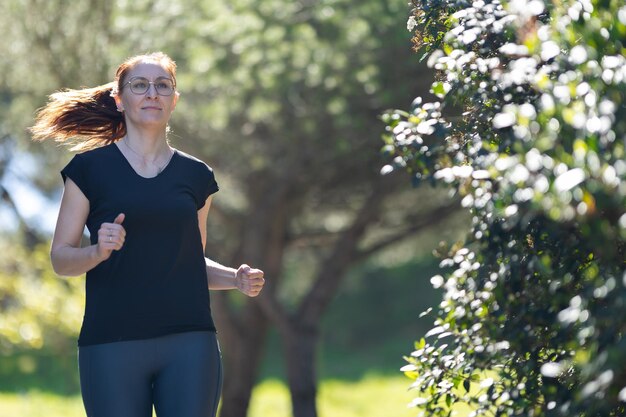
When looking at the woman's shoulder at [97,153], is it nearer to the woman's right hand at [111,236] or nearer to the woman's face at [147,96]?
the woman's face at [147,96]

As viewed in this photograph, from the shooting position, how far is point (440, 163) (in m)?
4.05

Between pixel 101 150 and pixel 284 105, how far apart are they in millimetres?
6895

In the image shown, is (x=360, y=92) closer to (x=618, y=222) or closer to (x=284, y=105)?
(x=284, y=105)

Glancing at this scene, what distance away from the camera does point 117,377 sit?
3.91 meters

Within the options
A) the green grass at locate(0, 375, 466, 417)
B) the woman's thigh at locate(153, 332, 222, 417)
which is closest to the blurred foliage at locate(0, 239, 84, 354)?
the green grass at locate(0, 375, 466, 417)

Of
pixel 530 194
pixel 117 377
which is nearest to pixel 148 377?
pixel 117 377

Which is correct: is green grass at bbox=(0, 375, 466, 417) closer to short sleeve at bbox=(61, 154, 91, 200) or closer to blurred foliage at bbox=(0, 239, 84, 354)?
blurred foliage at bbox=(0, 239, 84, 354)

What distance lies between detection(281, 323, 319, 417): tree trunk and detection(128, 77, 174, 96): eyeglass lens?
8.05m

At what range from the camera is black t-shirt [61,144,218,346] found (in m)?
3.95

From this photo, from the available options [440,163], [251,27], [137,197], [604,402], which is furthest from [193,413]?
[251,27]

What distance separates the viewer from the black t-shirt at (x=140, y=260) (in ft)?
13.0

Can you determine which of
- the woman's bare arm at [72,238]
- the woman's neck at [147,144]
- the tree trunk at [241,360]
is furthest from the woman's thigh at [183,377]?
the tree trunk at [241,360]

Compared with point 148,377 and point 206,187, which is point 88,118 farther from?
point 148,377

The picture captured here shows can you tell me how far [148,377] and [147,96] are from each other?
3.37ft
